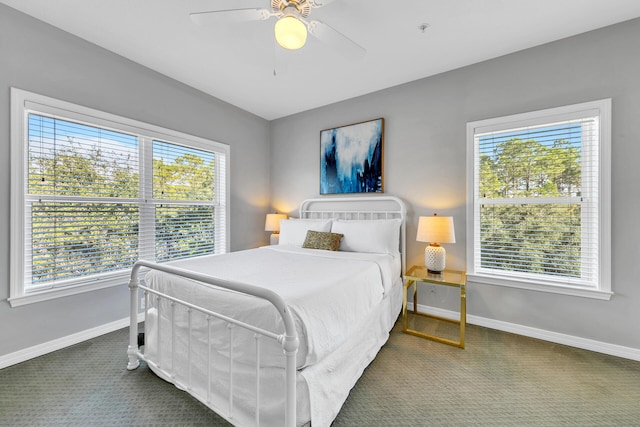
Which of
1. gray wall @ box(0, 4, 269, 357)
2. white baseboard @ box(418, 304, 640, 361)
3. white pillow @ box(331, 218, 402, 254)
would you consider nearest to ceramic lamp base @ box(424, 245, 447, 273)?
white pillow @ box(331, 218, 402, 254)

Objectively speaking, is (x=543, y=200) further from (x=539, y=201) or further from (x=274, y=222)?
(x=274, y=222)

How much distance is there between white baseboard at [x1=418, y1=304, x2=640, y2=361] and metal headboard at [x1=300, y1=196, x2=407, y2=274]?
677 millimetres

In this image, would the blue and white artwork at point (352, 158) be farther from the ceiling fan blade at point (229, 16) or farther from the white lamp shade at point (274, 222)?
the ceiling fan blade at point (229, 16)

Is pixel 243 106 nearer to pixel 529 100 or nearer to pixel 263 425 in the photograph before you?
pixel 529 100

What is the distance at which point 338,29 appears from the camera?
7.05 ft

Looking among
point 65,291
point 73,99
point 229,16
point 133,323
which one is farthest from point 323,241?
A: point 73,99

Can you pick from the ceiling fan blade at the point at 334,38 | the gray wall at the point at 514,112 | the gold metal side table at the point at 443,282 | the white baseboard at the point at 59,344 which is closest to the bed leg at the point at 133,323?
the white baseboard at the point at 59,344

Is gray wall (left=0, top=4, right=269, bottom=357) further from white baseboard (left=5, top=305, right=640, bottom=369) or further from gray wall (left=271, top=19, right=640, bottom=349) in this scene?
gray wall (left=271, top=19, right=640, bottom=349)

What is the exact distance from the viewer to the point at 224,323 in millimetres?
1406

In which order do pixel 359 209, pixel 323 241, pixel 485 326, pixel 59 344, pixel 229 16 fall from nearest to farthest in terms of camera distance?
1. pixel 229 16
2. pixel 59 344
3. pixel 485 326
4. pixel 323 241
5. pixel 359 209

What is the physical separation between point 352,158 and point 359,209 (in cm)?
69

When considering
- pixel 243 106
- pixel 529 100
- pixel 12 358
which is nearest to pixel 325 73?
pixel 243 106

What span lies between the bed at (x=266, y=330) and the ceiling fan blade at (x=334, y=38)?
159 centimetres

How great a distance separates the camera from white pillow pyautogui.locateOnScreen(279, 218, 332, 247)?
10.3ft
